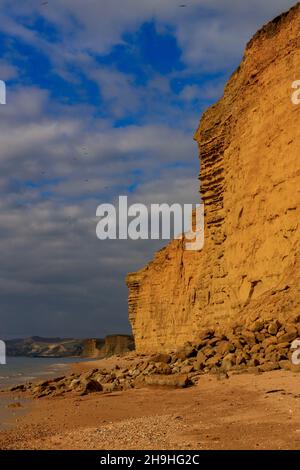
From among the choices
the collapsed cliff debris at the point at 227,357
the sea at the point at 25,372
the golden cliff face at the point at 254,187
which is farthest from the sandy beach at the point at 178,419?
the sea at the point at 25,372

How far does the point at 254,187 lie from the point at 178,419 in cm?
1126

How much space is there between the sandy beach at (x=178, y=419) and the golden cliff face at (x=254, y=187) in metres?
3.76

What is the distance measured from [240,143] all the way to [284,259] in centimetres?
568

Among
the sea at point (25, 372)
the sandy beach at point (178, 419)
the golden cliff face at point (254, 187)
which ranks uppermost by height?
the golden cliff face at point (254, 187)

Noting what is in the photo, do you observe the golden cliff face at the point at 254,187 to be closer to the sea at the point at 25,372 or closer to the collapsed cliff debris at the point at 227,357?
the collapsed cliff debris at the point at 227,357

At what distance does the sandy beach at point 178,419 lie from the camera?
18.0ft

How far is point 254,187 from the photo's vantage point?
55.9 feet

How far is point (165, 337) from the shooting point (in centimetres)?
3447

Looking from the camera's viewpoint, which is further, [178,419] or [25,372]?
[25,372]

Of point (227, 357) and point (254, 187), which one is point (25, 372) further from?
point (227, 357)

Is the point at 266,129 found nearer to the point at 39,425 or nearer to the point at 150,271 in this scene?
the point at 39,425

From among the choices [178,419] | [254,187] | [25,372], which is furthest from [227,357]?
[25,372]

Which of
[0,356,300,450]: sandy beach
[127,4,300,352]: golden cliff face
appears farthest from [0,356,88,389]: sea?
[0,356,300,450]: sandy beach

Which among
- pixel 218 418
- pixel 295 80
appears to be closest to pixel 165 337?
pixel 295 80
